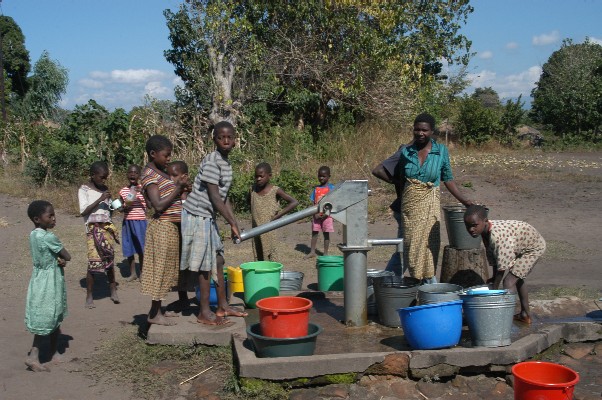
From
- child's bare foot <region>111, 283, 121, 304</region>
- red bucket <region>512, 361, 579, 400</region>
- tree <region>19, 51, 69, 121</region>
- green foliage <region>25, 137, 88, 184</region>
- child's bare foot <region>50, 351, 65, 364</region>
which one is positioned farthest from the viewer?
tree <region>19, 51, 69, 121</region>

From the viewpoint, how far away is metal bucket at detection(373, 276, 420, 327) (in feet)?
15.6

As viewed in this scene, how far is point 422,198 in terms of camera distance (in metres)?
5.05

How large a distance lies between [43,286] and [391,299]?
2.58 m

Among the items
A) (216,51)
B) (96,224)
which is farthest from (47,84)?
(96,224)

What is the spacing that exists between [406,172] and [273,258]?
6.86 feet

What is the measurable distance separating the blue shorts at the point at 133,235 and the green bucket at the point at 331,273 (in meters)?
2.22

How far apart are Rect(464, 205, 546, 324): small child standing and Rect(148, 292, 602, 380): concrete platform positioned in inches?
14.2

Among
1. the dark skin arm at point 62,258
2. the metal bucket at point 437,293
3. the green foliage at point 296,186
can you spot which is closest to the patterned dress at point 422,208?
the metal bucket at point 437,293

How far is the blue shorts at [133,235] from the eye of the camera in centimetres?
701

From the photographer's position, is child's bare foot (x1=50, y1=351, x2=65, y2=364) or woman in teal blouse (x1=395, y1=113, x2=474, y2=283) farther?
woman in teal blouse (x1=395, y1=113, x2=474, y2=283)

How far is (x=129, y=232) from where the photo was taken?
7.07 metres

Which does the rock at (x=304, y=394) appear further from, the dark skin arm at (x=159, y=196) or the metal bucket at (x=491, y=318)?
the dark skin arm at (x=159, y=196)

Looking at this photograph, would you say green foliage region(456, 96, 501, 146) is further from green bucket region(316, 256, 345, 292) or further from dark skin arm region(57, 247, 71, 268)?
dark skin arm region(57, 247, 71, 268)

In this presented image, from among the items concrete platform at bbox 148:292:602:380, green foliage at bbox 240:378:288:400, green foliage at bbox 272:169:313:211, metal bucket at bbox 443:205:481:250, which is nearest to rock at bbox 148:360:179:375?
concrete platform at bbox 148:292:602:380
